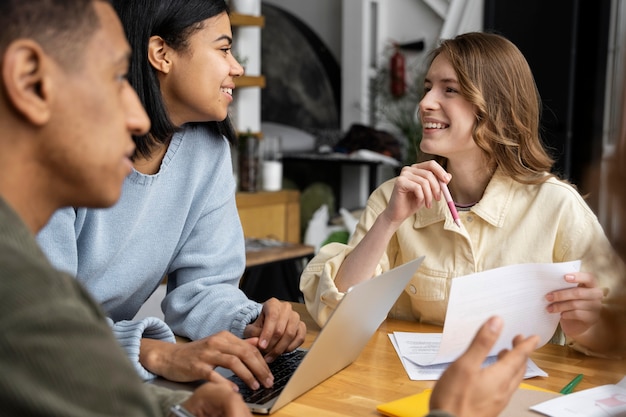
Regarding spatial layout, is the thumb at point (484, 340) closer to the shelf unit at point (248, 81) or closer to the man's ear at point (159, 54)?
the man's ear at point (159, 54)

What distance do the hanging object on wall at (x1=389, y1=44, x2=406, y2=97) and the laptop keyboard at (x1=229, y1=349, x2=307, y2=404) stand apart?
4.36 m

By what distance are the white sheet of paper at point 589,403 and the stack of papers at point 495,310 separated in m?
0.11

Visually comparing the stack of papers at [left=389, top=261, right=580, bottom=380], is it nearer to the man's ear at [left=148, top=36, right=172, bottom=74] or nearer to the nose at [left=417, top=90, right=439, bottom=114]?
the nose at [left=417, top=90, right=439, bottom=114]

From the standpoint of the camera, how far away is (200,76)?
65.1 inches

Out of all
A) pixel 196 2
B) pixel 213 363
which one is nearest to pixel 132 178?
pixel 196 2

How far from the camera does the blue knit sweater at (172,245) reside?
1488 mm

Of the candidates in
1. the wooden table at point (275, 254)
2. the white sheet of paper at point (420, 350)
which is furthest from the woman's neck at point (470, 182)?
the wooden table at point (275, 254)

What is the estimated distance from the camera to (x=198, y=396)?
40.6 inches

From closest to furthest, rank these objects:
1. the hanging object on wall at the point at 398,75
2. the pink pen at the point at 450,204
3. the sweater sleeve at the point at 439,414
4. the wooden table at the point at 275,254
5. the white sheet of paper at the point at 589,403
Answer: the sweater sleeve at the point at 439,414 → the white sheet of paper at the point at 589,403 → the pink pen at the point at 450,204 → the wooden table at the point at 275,254 → the hanging object on wall at the point at 398,75

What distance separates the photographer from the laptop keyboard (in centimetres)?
117

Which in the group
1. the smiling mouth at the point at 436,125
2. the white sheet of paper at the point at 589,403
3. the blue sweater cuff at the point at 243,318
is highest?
the smiling mouth at the point at 436,125

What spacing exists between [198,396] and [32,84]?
46cm

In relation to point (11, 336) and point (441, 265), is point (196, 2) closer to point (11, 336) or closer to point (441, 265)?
point (441, 265)

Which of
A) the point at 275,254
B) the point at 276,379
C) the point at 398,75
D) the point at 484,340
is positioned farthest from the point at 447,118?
the point at 398,75
